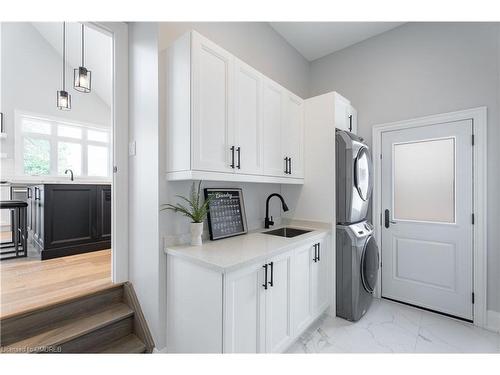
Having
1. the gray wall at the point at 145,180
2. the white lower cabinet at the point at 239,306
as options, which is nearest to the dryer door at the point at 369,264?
the white lower cabinet at the point at 239,306

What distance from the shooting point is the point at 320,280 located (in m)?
2.35

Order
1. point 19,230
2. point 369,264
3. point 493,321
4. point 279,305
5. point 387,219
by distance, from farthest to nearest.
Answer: point 19,230 < point 387,219 < point 369,264 < point 493,321 < point 279,305

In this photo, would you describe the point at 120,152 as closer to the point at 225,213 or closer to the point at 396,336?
the point at 225,213

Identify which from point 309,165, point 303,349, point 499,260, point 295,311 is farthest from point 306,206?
point 499,260

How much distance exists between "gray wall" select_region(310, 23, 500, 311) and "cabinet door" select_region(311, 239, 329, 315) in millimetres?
1494

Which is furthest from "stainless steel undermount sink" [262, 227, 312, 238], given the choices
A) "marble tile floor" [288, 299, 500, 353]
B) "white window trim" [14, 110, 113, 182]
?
"white window trim" [14, 110, 113, 182]

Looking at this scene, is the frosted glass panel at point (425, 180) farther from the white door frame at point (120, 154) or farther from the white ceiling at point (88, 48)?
the white ceiling at point (88, 48)

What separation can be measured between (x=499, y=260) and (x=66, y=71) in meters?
7.79

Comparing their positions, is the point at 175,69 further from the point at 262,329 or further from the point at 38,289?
the point at 38,289

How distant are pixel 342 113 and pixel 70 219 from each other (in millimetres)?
3526

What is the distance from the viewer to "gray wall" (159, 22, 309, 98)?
6.43 ft

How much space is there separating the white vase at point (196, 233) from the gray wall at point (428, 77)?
2364 millimetres

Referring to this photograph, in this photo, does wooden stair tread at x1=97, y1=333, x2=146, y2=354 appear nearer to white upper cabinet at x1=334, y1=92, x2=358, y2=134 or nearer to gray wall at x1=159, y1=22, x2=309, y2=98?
gray wall at x1=159, y1=22, x2=309, y2=98

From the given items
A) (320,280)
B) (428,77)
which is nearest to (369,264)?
(320,280)
